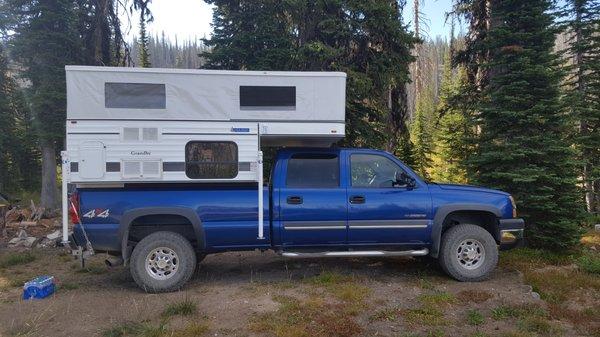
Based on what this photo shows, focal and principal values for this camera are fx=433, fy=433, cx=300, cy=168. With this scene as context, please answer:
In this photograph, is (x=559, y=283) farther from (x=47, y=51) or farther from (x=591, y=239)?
(x=47, y=51)

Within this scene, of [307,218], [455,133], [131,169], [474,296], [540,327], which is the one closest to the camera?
[540,327]

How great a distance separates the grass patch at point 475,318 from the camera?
5.08 m

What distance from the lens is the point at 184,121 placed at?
614 cm

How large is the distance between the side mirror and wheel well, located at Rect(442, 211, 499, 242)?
0.81 meters

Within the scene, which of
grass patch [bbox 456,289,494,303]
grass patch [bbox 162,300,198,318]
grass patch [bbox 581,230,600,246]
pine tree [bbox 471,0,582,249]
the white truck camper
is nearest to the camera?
grass patch [bbox 162,300,198,318]

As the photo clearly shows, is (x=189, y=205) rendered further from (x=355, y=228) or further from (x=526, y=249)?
(x=526, y=249)

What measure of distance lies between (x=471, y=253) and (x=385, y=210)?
1.52 m

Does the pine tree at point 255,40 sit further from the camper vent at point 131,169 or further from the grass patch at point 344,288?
the grass patch at point 344,288

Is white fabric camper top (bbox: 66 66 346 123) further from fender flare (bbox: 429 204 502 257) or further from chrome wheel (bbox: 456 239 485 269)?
chrome wheel (bbox: 456 239 485 269)

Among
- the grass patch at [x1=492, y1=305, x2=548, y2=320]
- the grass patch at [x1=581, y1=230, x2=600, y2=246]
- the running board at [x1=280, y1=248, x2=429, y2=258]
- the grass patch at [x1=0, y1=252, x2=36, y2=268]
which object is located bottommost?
the grass patch at [x1=581, y1=230, x2=600, y2=246]

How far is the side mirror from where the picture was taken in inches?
258

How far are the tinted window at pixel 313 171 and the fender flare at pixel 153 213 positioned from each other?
1.44 metres

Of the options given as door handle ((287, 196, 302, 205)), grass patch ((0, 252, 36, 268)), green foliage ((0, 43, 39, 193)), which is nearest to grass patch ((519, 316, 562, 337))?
door handle ((287, 196, 302, 205))

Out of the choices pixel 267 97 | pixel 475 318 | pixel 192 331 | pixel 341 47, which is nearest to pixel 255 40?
pixel 341 47
